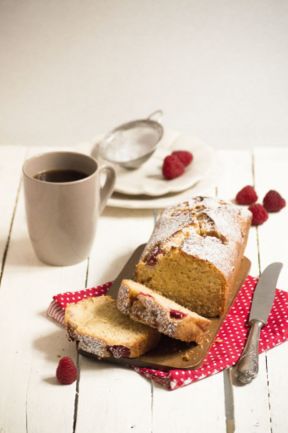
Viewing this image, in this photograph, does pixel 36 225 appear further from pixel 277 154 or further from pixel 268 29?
pixel 268 29

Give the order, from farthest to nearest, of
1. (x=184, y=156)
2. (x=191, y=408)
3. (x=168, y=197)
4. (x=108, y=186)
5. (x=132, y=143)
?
(x=132, y=143) → (x=184, y=156) → (x=168, y=197) → (x=108, y=186) → (x=191, y=408)

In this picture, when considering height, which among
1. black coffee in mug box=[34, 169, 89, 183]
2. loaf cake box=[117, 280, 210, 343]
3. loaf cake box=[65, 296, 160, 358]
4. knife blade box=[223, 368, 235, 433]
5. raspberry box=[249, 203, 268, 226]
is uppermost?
black coffee in mug box=[34, 169, 89, 183]

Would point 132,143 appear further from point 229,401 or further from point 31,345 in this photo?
point 229,401

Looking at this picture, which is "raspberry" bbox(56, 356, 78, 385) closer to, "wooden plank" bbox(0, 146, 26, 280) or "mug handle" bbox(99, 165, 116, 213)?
"wooden plank" bbox(0, 146, 26, 280)

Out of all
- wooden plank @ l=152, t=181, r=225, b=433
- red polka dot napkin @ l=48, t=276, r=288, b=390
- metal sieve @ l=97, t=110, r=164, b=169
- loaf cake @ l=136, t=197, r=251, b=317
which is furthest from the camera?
metal sieve @ l=97, t=110, r=164, b=169

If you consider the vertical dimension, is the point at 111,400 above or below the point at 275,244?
below

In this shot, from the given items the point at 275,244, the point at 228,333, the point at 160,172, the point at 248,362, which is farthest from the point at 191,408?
the point at 160,172

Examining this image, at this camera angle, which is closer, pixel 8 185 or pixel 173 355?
pixel 173 355

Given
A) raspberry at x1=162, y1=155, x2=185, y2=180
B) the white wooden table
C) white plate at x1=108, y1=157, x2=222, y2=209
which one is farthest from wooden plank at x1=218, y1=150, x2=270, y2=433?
raspberry at x1=162, y1=155, x2=185, y2=180
